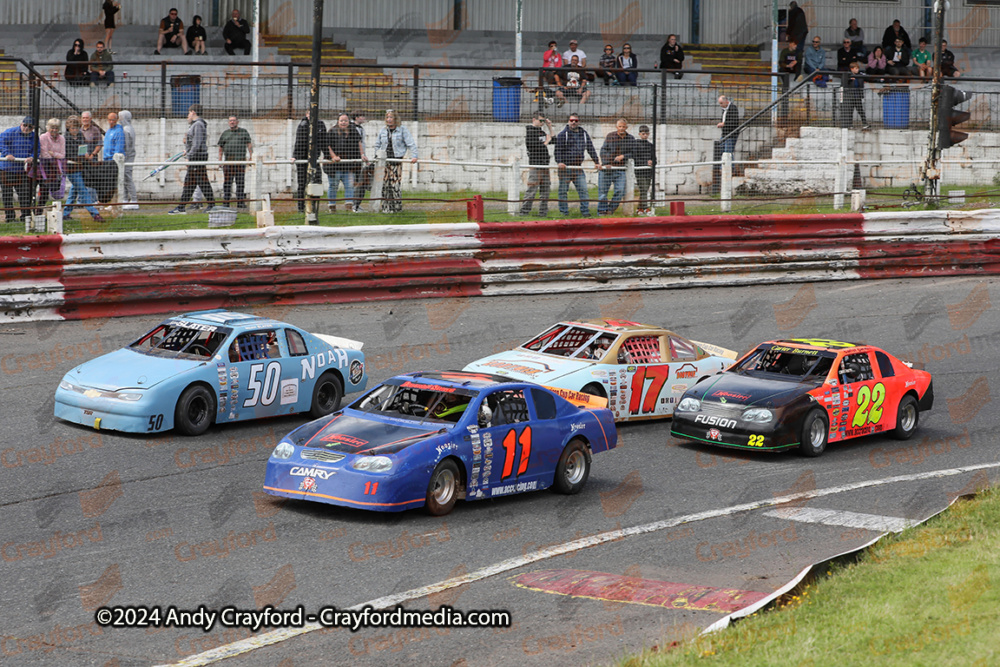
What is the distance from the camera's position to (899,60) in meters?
32.2

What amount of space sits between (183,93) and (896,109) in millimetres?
14462

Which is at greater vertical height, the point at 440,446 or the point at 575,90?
the point at 575,90

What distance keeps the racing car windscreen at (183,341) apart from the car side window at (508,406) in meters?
3.25

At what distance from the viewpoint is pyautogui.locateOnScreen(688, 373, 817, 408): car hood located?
12844 millimetres

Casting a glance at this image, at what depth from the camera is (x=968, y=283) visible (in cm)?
2183

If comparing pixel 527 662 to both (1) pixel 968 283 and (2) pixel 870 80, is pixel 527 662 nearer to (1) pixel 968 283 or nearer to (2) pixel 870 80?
(1) pixel 968 283

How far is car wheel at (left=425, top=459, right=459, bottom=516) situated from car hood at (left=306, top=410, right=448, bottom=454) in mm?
281

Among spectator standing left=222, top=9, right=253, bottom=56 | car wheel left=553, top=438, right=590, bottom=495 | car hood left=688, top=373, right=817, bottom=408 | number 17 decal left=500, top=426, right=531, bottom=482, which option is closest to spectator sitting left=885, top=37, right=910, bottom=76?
spectator standing left=222, top=9, right=253, bottom=56

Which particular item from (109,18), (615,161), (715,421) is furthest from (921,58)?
(715,421)

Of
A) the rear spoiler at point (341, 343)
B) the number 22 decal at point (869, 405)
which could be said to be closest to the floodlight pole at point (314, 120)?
the rear spoiler at point (341, 343)

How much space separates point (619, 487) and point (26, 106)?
13515mm

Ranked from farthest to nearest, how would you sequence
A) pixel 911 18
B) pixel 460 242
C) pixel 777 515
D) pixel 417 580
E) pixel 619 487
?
pixel 911 18 → pixel 460 242 → pixel 619 487 → pixel 777 515 → pixel 417 580

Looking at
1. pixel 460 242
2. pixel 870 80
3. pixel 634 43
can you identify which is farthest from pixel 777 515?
pixel 634 43

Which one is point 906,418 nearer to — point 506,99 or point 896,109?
point 506,99
